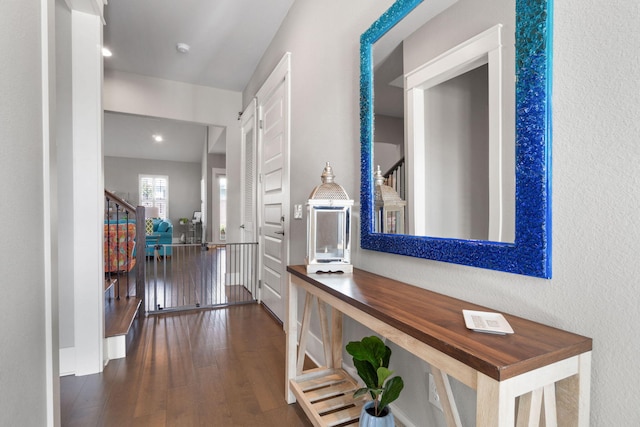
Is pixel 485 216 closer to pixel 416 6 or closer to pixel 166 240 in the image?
pixel 416 6

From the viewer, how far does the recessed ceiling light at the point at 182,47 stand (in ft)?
10.4

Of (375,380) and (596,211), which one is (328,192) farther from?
(596,211)

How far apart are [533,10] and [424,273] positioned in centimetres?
90

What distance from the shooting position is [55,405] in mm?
1250

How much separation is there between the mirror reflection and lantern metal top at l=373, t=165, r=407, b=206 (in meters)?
0.03

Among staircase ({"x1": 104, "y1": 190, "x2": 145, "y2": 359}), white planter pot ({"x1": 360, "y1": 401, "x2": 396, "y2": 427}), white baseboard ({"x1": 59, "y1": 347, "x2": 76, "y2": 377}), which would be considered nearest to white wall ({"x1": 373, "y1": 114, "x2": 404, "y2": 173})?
white planter pot ({"x1": 360, "y1": 401, "x2": 396, "y2": 427})

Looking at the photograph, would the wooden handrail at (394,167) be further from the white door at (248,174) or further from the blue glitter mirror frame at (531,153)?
the white door at (248,174)

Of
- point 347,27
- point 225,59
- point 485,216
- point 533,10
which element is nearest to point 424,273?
point 485,216

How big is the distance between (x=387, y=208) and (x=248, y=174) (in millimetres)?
2865

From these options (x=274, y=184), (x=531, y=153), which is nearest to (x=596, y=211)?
(x=531, y=153)

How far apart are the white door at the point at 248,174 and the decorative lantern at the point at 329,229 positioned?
84.5 inches

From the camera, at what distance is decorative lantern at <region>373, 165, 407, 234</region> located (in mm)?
1345

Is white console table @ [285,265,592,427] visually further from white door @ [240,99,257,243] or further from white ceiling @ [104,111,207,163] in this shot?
white ceiling @ [104,111,207,163]

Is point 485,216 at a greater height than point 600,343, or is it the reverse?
point 485,216
